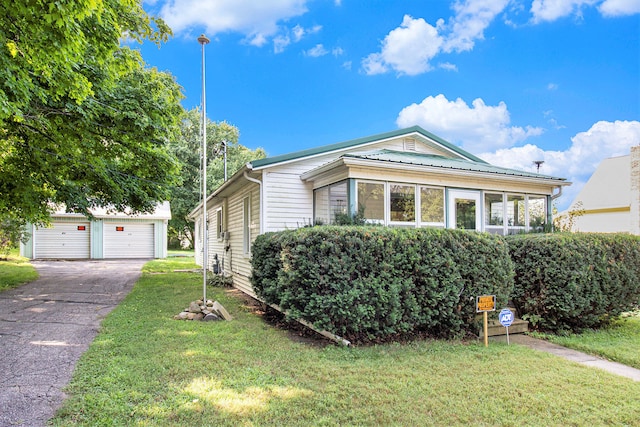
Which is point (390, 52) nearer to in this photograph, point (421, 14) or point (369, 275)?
point (421, 14)

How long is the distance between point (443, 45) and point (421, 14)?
1.35 meters

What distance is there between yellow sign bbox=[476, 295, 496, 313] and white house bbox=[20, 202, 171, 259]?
63.6ft

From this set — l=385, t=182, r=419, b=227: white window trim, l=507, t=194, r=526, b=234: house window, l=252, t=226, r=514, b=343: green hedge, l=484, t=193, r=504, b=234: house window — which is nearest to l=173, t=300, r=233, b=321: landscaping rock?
l=252, t=226, r=514, b=343: green hedge

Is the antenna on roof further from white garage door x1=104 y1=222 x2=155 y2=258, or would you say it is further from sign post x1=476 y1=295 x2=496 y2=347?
white garage door x1=104 y1=222 x2=155 y2=258

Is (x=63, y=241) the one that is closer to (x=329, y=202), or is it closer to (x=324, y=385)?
(x=329, y=202)

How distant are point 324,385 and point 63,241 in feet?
76.2

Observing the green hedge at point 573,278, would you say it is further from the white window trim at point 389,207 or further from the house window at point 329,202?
the house window at point 329,202

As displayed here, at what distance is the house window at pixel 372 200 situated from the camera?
24.2ft

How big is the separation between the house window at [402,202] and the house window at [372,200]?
10.1 inches

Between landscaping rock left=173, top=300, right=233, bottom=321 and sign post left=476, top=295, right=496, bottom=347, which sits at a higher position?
sign post left=476, top=295, right=496, bottom=347

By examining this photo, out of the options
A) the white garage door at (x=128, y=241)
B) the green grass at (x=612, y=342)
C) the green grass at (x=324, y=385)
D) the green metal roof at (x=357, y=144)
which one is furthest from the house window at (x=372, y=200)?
the white garage door at (x=128, y=241)

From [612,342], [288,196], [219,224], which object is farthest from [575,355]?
[219,224]

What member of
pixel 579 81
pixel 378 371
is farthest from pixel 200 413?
pixel 579 81

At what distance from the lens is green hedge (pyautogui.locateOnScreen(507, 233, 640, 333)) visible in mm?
6148
